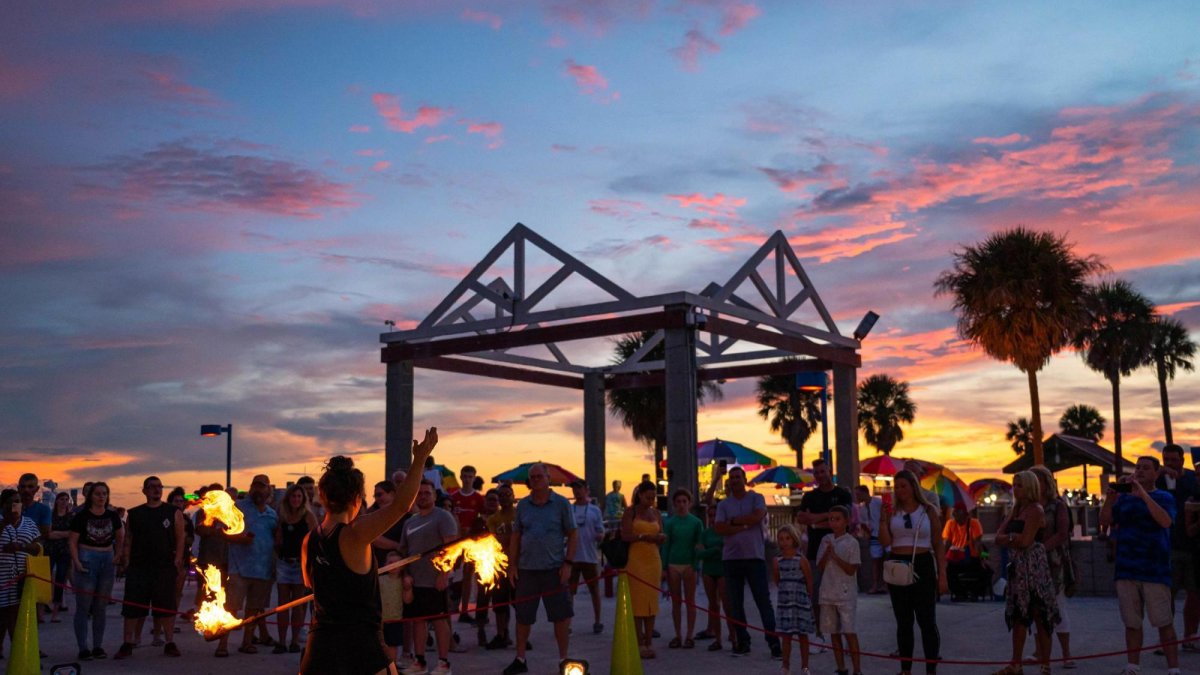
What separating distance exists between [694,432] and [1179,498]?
7.88m

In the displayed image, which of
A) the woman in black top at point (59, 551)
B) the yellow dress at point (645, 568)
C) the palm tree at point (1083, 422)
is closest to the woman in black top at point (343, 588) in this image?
the yellow dress at point (645, 568)

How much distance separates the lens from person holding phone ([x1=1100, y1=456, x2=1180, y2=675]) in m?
9.78

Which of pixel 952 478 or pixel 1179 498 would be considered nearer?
pixel 1179 498

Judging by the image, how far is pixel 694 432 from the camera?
60.3 feet

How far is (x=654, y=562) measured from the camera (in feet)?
40.3

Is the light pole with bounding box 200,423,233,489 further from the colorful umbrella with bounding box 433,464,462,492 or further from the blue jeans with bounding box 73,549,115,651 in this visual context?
the blue jeans with bounding box 73,549,115,651

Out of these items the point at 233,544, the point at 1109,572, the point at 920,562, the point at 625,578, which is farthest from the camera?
the point at 1109,572

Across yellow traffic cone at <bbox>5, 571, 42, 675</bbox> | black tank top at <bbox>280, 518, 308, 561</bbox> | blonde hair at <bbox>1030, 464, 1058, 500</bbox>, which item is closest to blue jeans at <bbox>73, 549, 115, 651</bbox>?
yellow traffic cone at <bbox>5, 571, 42, 675</bbox>

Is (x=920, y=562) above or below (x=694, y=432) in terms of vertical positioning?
below

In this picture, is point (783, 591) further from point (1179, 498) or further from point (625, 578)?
point (1179, 498)

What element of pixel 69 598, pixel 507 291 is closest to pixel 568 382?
pixel 507 291

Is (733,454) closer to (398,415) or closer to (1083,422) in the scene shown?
(398,415)

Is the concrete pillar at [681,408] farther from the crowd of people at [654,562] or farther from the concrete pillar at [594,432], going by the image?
the concrete pillar at [594,432]

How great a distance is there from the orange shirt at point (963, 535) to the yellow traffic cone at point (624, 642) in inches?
324
